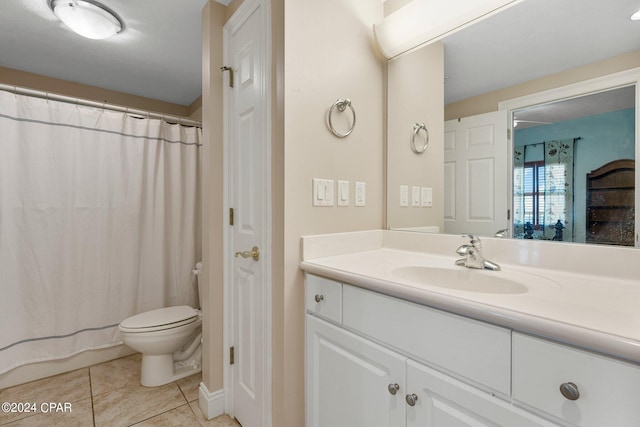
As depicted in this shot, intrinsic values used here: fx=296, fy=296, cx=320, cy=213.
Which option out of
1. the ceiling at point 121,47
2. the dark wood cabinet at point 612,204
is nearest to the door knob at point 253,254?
the dark wood cabinet at point 612,204

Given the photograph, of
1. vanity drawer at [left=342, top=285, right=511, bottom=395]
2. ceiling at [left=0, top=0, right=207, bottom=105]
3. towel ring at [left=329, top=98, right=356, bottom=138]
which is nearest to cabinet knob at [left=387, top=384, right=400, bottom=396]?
vanity drawer at [left=342, top=285, right=511, bottom=395]

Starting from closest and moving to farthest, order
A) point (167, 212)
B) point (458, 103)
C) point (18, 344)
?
1. point (458, 103)
2. point (18, 344)
3. point (167, 212)

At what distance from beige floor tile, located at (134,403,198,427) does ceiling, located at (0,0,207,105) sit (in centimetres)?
231

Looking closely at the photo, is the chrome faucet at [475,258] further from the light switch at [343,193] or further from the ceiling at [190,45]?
the ceiling at [190,45]

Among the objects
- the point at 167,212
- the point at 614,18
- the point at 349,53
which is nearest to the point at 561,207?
the point at 614,18

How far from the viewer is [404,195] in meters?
1.54

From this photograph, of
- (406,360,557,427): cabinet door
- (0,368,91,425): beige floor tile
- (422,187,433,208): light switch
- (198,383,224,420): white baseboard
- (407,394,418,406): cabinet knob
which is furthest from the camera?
(0,368,91,425): beige floor tile

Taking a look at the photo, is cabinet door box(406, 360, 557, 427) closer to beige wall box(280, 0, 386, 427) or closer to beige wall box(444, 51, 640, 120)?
beige wall box(280, 0, 386, 427)

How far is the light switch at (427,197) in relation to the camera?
4.82 ft

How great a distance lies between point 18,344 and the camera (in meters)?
1.93

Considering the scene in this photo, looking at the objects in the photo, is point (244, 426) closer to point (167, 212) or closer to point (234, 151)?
point (234, 151)

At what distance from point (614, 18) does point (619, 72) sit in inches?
6.8

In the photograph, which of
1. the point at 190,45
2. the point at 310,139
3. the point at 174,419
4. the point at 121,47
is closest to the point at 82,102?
the point at 121,47

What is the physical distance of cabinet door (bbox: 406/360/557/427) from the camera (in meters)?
0.64
